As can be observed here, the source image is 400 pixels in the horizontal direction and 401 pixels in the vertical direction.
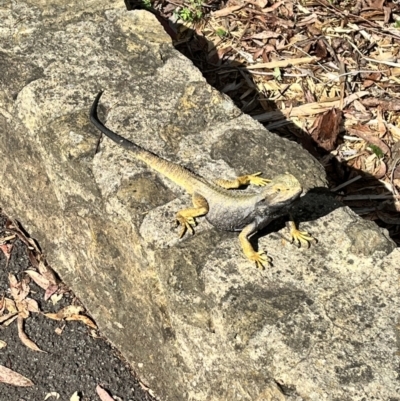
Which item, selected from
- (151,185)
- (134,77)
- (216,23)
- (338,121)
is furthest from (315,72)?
(151,185)

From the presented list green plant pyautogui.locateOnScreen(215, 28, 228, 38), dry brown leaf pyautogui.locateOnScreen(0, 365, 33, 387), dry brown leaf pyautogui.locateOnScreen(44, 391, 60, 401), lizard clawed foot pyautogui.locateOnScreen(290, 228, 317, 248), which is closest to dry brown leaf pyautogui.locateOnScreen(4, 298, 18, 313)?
dry brown leaf pyautogui.locateOnScreen(0, 365, 33, 387)

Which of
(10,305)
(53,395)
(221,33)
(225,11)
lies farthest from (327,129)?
(53,395)

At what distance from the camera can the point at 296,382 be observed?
3.35m

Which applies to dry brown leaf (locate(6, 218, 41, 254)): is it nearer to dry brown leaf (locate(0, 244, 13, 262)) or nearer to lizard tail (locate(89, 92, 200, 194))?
dry brown leaf (locate(0, 244, 13, 262))

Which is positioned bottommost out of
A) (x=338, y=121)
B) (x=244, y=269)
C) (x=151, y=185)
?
(x=338, y=121)

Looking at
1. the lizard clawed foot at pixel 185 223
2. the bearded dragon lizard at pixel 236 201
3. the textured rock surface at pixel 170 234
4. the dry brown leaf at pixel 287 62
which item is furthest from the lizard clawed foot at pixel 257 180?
the dry brown leaf at pixel 287 62

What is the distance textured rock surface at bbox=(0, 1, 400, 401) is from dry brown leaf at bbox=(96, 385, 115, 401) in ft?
0.86

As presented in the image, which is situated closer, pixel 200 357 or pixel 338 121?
pixel 200 357

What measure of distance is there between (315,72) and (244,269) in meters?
3.22

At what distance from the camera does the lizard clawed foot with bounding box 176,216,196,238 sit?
A: 397cm

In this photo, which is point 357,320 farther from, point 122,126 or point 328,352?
point 122,126

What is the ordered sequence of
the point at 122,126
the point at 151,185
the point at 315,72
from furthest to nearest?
the point at 315,72 → the point at 122,126 → the point at 151,185

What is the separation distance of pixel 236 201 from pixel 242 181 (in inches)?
9.3

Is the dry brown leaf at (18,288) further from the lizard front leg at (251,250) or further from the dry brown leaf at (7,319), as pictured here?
the lizard front leg at (251,250)
